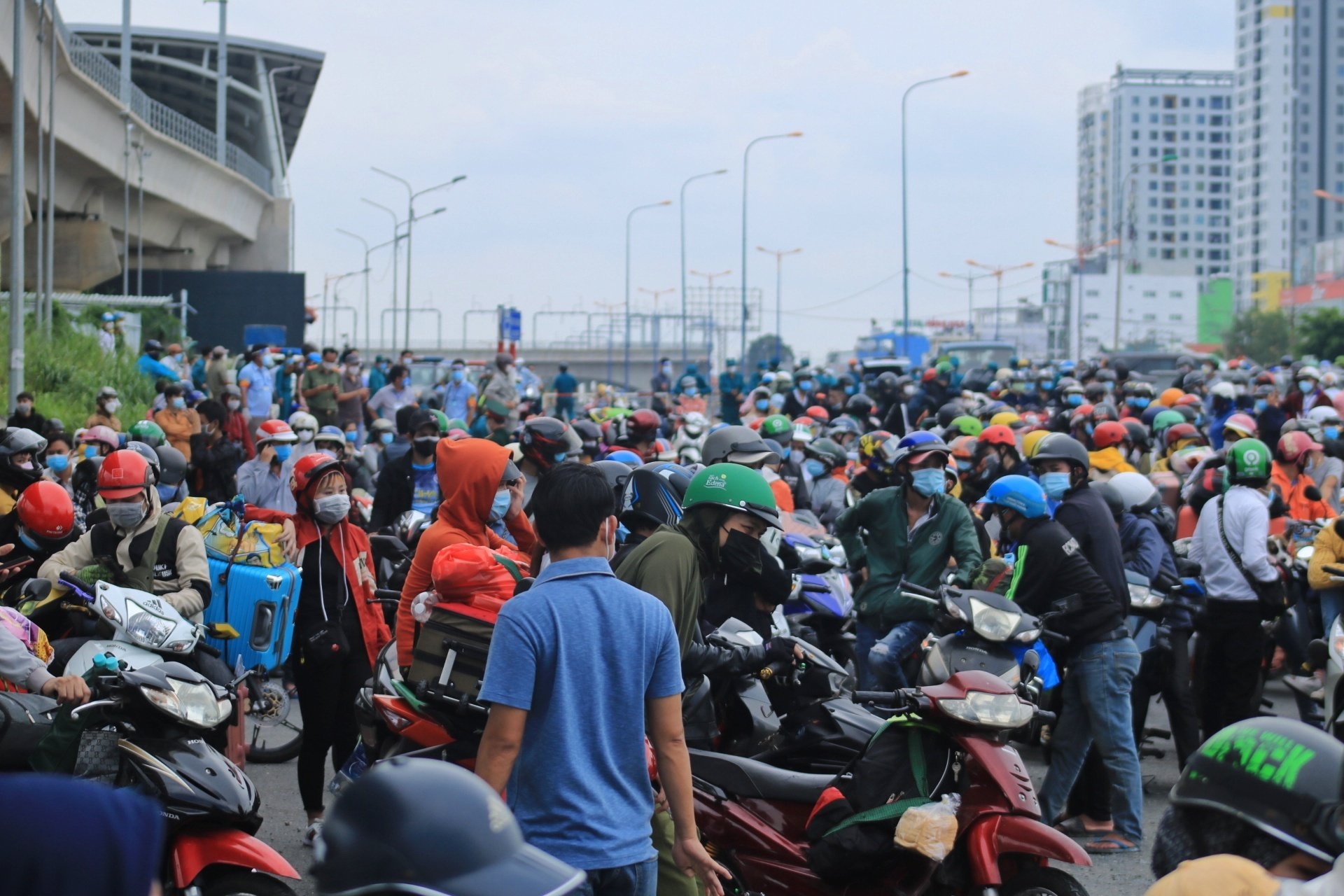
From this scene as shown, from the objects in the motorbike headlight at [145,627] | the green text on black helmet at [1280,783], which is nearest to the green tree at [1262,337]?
the motorbike headlight at [145,627]

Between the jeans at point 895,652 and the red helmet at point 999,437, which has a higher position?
the red helmet at point 999,437

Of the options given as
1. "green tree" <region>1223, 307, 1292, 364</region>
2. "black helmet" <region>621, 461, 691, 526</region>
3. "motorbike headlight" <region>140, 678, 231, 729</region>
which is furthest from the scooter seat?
"green tree" <region>1223, 307, 1292, 364</region>

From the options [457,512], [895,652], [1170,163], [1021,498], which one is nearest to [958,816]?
[457,512]

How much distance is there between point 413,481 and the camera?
1050 cm

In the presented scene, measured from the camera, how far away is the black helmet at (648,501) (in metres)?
7.03

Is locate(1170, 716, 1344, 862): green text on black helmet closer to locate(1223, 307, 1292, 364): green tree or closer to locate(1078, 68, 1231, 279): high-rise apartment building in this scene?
locate(1223, 307, 1292, 364): green tree

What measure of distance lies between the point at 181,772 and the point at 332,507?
2.34 m

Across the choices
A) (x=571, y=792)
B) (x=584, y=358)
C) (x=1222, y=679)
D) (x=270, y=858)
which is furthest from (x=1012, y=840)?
(x=584, y=358)

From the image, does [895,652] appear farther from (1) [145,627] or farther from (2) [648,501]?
(1) [145,627]

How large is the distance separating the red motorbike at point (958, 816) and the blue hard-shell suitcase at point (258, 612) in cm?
278

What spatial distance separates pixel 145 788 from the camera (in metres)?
4.96

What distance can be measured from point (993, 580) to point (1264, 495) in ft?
7.19

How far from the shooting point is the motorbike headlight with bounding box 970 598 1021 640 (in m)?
6.05

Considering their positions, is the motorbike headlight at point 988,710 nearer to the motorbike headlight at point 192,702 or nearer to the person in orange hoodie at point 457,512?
the person in orange hoodie at point 457,512
